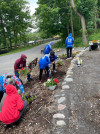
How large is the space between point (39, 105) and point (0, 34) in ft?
80.1

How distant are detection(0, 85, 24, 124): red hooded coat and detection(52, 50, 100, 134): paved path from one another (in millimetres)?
878

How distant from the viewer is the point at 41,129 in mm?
2516

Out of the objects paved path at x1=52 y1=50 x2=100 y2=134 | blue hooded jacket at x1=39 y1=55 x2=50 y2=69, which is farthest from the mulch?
blue hooded jacket at x1=39 y1=55 x2=50 y2=69

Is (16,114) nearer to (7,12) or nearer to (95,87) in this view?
(95,87)

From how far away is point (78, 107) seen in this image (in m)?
3.04

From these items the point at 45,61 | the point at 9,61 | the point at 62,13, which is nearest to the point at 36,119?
the point at 45,61

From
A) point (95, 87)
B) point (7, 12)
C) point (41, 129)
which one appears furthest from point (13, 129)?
point (7, 12)

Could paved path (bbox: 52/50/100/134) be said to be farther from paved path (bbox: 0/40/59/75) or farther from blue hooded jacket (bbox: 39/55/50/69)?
paved path (bbox: 0/40/59/75)

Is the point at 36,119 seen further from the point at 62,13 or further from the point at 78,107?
the point at 62,13

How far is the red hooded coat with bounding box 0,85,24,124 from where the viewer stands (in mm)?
2582

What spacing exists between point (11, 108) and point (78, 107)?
1656mm

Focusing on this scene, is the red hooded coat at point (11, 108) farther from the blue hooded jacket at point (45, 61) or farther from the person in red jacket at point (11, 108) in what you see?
the blue hooded jacket at point (45, 61)

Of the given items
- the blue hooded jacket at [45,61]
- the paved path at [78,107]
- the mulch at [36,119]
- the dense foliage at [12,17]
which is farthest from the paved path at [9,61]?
the dense foliage at [12,17]

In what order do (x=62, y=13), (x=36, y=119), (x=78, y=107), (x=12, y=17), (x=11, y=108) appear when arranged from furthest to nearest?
(x=12, y=17), (x=62, y=13), (x=78, y=107), (x=36, y=119), (x=11, y=108)
